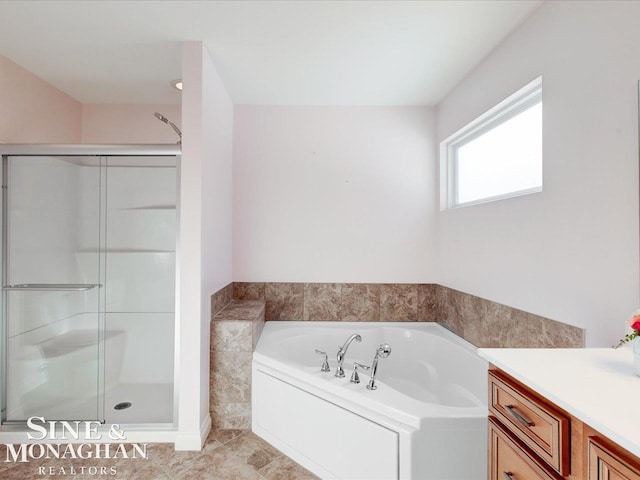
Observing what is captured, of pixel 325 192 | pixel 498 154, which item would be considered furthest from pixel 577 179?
pixel 325 192

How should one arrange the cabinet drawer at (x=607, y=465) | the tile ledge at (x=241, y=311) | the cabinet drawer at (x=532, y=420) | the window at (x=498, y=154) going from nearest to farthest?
the cabinet drawer at (x=607, y=465), the cabinet drawer at (x=532, y=420), the window at (x=498, y=154), the tile ledge at (x=241, y=311)

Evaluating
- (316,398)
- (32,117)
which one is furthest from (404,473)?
(32,117)

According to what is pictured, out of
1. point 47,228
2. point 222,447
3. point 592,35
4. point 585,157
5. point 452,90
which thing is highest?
point 452,90

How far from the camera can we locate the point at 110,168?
2.23 m

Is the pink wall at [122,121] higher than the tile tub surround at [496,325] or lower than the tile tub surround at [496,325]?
higher

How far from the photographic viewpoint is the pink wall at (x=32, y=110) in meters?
2.30

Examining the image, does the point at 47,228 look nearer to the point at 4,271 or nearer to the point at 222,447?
the point at 4,271

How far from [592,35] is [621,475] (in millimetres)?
1549

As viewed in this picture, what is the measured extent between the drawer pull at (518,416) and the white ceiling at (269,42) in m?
1.81

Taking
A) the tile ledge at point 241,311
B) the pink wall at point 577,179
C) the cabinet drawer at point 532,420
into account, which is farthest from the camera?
the tile ledge at point 241,311

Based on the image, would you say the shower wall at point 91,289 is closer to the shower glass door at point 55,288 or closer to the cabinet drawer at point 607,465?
the shower glass door at point 55,288

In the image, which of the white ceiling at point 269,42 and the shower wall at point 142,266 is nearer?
the white ceiling at point 269,42

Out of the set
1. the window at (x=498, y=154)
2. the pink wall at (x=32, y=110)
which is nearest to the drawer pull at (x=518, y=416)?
the window at (x=498, y=154)

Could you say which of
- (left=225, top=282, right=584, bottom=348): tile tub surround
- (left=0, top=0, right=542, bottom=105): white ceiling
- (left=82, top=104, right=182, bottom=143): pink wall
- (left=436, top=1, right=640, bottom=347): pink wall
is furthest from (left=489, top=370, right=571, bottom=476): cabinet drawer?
(left=82, top=104, right=182, bottom=143): pink wall
